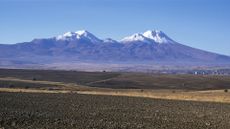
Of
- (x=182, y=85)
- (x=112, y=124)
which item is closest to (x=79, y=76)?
(x=182, y=85)

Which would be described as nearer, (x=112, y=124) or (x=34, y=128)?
(x=34, y=128)

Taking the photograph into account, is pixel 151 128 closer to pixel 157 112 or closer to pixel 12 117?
pixel 12 117

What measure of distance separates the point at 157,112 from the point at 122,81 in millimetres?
84106

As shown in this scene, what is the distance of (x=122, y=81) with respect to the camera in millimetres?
125438

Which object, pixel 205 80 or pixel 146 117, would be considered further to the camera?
pixel 205 80

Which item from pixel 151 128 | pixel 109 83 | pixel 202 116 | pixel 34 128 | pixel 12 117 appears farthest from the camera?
pixel 109 83

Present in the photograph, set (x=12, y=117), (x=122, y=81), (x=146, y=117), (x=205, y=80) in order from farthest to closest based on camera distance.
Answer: (x=205, y=80)
(x=122, y=81)
(x=146, y=117)
(x=12, y=117)

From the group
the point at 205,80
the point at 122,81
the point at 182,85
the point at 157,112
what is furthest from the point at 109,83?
the point at 157,112

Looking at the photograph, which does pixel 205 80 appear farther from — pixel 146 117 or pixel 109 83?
pixel 146 117

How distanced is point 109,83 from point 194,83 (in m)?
23.3

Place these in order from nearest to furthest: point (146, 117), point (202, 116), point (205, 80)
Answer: point (146, 117) < point (202, 116) < point (205, 80)

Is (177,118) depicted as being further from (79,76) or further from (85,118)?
(79,76)

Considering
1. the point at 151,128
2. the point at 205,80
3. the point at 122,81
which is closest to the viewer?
the point at 151,128

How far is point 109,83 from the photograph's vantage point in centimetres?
11750
